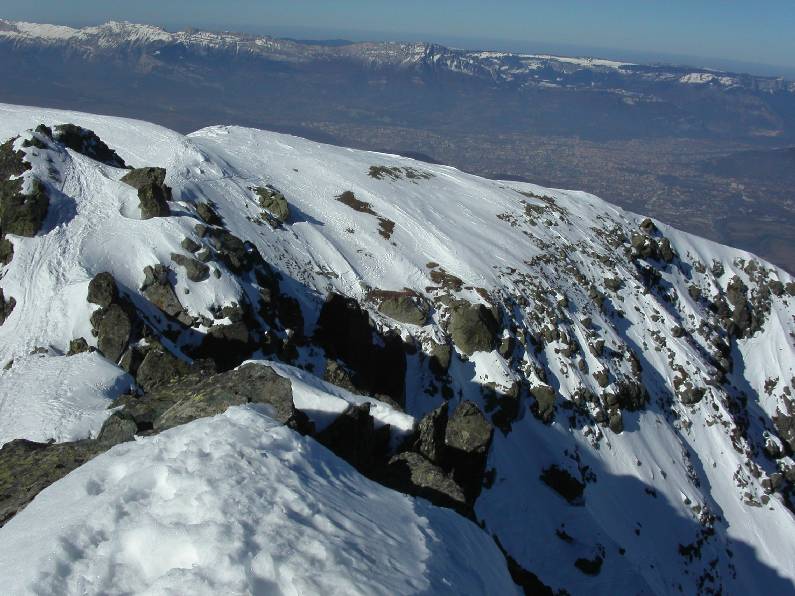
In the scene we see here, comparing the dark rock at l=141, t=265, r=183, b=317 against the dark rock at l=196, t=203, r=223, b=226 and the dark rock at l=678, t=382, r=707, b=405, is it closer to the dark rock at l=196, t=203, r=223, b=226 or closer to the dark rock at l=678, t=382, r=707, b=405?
the dark rock at l=196, t=203, r=223, b=226

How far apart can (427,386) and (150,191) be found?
71.2ft

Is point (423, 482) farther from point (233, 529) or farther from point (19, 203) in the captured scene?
point (19, 203)

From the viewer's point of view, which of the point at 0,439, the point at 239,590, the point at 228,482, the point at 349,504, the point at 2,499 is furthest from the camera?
the point at 0,439

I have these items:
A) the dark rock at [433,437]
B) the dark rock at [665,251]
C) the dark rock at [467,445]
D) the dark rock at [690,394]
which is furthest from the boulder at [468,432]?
the dark rock at [665,251]

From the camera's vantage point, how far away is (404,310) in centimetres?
3975

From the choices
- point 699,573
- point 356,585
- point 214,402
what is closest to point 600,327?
point 699,573

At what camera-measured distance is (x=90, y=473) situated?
10.2m

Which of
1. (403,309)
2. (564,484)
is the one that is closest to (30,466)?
(403,309)

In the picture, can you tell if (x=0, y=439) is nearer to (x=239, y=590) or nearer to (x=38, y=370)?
(x=38, y=370)

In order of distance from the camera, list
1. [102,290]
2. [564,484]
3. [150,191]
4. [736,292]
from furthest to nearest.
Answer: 1. [736,292]
2. [564,484]
3. [150,191]
4. [102,290]

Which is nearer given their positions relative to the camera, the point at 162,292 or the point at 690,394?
the point at 162,292

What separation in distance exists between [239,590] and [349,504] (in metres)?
3.22

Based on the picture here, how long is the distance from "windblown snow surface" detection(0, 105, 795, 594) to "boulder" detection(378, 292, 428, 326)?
1.02 m

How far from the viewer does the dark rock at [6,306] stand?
26.6 metres
